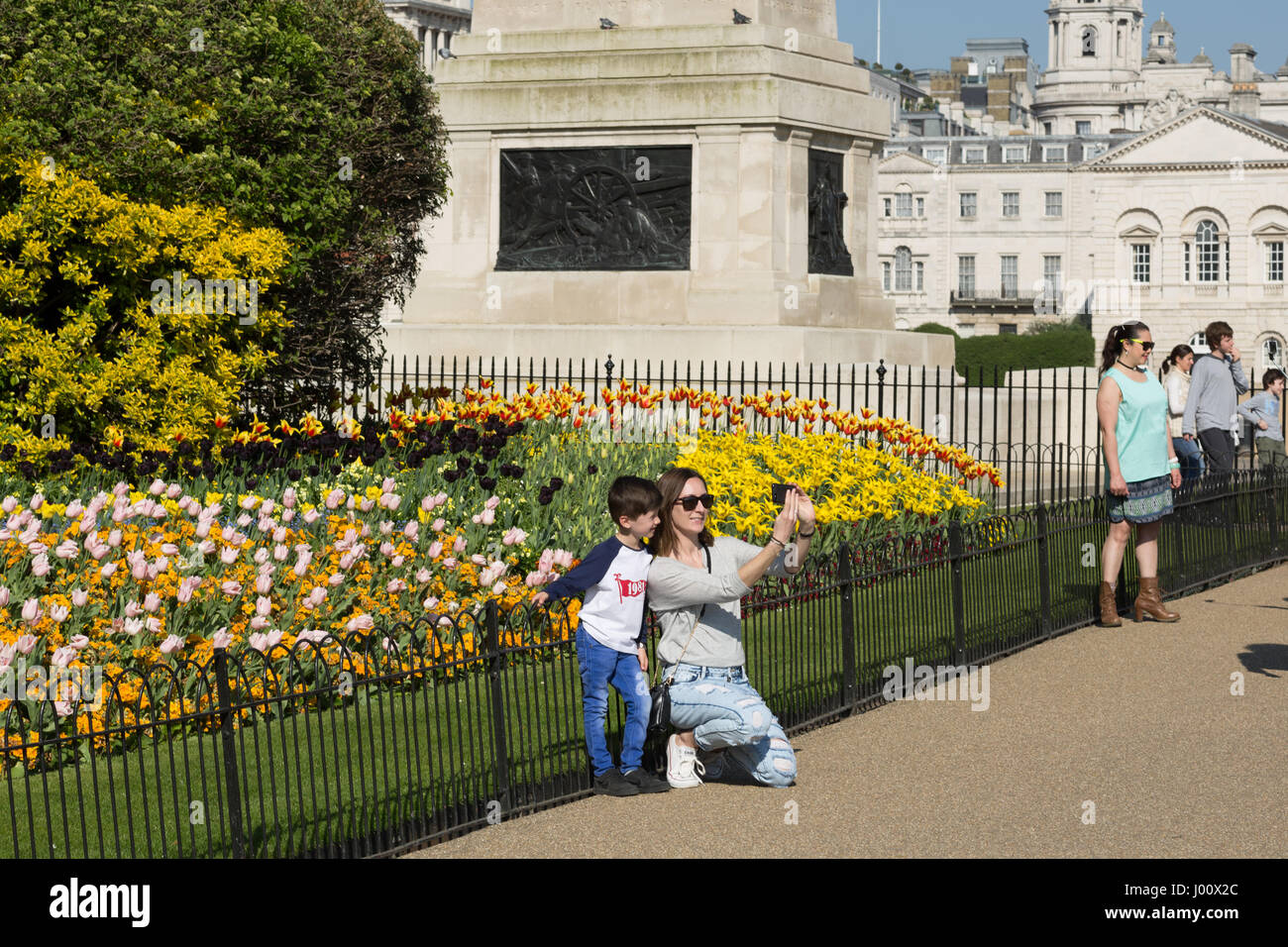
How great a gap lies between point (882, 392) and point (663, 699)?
11546 millimetres

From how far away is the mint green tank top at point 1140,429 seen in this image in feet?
40.5

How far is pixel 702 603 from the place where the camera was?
8.18 metres

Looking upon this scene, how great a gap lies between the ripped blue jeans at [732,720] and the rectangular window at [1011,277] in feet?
320

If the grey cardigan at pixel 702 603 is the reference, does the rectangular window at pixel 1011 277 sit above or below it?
above

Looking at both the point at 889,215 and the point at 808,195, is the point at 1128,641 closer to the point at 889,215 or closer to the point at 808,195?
the point at 808,195

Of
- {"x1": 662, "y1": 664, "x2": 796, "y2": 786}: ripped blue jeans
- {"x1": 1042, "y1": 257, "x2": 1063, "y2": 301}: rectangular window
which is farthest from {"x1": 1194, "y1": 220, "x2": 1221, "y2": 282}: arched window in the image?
{"x1": 662, "y1": 664, "x2": 796, "y2": 786}: ripped blue jeans

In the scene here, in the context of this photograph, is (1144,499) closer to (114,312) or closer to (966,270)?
(114,312)

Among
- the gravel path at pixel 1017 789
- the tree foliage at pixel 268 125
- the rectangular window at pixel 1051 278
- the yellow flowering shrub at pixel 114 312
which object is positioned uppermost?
the rectangular window at pixel 1051 278

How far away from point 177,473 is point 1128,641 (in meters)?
6.70

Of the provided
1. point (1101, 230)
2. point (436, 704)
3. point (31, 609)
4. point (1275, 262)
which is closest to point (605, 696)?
point (436, 704)

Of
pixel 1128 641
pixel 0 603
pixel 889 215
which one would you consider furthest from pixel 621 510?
pixel 889 215

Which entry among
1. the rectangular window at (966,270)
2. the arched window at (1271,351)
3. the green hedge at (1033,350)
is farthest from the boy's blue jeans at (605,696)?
the rectangular window at (966,270)

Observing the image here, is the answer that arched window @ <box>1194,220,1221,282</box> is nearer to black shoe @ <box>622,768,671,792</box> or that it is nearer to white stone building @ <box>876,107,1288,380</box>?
white stone building @ <box>876,107,1288,380</box>

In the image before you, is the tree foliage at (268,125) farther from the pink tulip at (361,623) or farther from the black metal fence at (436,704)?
the pink tulip at (361,623)
